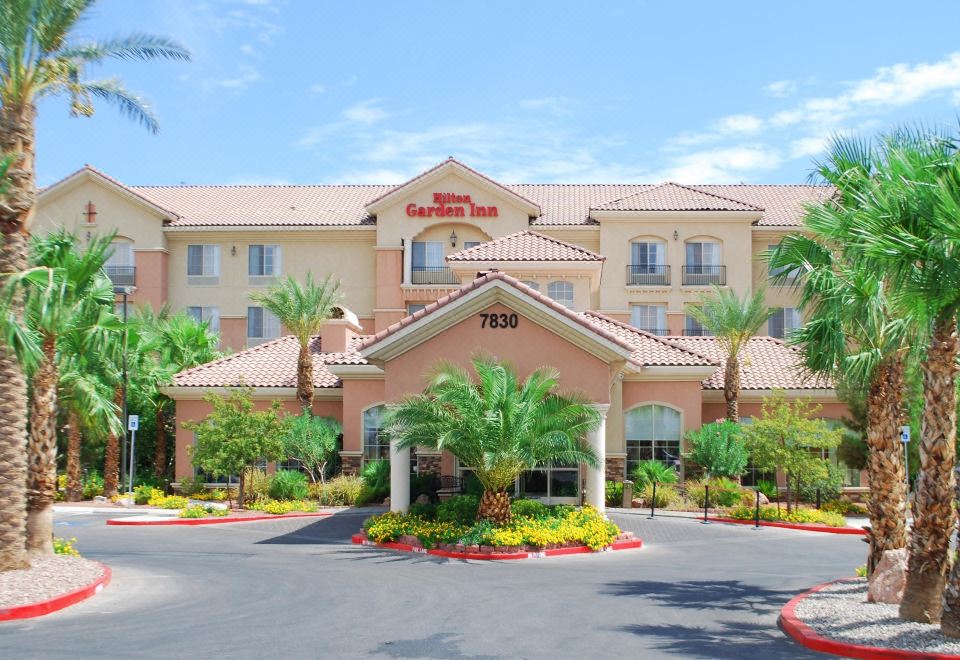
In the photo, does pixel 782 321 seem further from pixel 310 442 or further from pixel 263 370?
pixel 310 442

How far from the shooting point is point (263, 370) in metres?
35.2

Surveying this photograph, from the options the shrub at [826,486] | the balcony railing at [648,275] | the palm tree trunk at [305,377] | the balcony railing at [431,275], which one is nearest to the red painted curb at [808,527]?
the shrub at [826,486]

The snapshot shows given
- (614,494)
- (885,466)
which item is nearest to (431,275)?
(614,494)

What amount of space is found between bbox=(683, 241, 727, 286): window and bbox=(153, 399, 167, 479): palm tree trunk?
24.4 m

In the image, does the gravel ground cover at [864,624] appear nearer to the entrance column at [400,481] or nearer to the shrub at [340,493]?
the entrance column at [400,481]

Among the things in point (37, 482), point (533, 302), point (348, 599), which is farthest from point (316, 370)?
point (348, 599)

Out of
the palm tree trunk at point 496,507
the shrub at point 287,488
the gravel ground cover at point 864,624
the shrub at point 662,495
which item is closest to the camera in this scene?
the gravel ground cover at point 864,624

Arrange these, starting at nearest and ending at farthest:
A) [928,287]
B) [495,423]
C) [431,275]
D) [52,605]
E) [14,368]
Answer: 1. [928,287]
2. [52,605]
3. [14,368]
4. [495,423]
5. [431,275]

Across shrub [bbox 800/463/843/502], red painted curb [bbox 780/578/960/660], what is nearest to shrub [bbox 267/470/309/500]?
shrub [bbox 800/463/843/502]

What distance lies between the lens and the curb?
2022cm

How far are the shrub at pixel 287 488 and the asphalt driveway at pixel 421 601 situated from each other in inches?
235

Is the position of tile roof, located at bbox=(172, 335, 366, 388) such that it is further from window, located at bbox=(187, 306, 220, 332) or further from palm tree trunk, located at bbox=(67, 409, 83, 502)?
window, located at bbox=(187, 306, 220, 332)

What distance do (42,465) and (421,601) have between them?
7339mm

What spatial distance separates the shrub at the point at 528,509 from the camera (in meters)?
21.8
